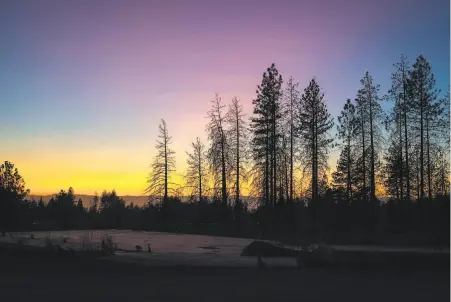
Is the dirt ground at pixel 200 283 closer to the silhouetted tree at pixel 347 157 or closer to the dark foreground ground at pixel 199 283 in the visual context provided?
the dark foreground ground at pixel 199 283

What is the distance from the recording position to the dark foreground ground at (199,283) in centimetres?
1061

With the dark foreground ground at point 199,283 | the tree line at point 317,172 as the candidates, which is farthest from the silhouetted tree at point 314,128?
the dark foreground ground at point 199,283

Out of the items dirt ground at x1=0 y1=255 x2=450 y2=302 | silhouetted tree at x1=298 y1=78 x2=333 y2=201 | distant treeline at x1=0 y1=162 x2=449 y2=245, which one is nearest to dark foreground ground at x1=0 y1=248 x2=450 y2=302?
dirt ground at x1=0 y1=255 x2=450 y2=302

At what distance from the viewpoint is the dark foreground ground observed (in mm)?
10609

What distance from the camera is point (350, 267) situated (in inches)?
602

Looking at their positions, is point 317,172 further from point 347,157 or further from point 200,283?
point 200,283

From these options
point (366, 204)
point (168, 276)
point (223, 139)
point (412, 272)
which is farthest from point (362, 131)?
point (168, 276)

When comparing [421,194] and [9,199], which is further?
[9,199]

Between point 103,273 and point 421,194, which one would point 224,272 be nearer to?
point 103,273

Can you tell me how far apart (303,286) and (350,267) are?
399 cm

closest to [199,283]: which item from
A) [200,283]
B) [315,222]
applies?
[200,283]

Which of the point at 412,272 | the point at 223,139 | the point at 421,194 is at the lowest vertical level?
the point at 412,272

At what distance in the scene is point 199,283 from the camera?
1219 cm

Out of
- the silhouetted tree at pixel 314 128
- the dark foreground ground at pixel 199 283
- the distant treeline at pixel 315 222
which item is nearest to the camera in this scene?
the dark foreground ground at pixel 199 283
